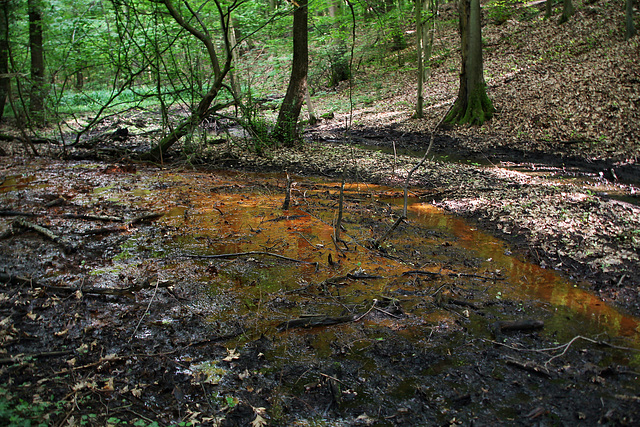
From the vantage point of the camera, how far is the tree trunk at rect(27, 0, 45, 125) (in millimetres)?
11297

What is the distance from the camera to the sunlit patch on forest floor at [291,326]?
2.87 meters

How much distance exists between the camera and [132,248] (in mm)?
5383

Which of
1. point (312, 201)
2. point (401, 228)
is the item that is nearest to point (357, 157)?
point (312, 201)

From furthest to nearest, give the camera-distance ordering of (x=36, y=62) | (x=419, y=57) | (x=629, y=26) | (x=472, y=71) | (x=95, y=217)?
(x=36, y=62), (x=419, y=57), (x=629, y=26), (x=472, y=71), (x=95, y=217)

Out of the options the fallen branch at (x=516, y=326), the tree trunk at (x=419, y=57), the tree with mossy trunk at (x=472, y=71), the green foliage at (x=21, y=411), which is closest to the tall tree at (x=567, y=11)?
the tree trunk at (x=419, y=57)

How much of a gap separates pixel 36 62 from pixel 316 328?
19126 millimetres

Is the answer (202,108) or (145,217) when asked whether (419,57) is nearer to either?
(202,108)

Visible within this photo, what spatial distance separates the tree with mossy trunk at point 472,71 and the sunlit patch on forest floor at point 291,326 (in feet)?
27.7

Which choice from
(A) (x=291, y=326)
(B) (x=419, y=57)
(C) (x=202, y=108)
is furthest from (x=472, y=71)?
(A) (x=291, y=326)

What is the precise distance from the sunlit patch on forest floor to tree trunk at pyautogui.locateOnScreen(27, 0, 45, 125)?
23.2ft

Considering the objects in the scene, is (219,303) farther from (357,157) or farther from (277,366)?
(357,157)

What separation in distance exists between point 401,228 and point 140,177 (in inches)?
249

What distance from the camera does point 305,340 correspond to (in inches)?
145

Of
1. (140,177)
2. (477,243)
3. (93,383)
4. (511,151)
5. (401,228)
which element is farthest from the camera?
(511,151)
